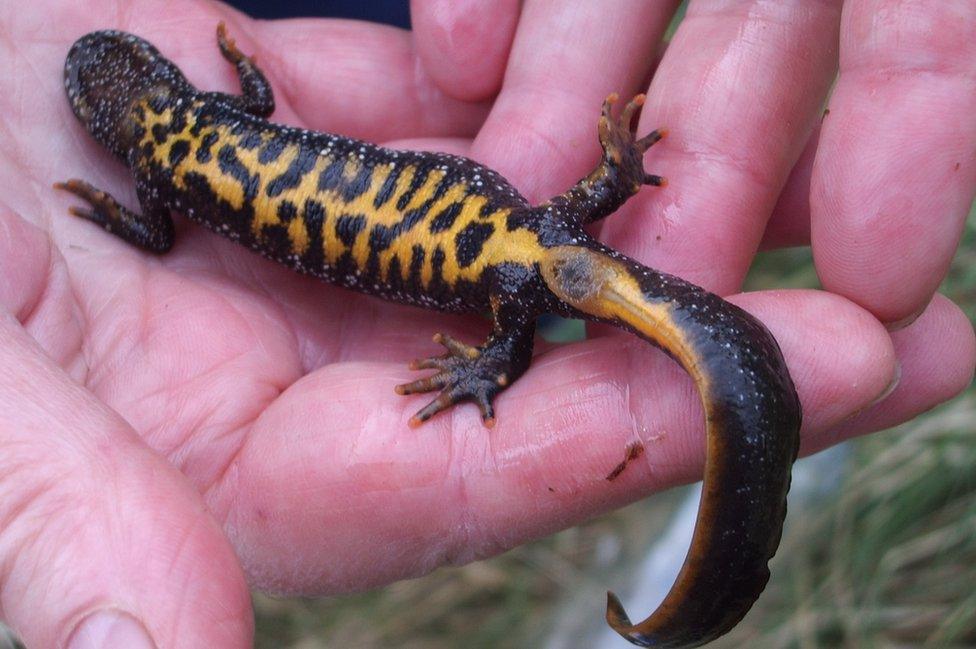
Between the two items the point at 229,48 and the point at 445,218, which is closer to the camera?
the point at 445,218

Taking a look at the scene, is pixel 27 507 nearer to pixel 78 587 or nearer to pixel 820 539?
pixel 78 587

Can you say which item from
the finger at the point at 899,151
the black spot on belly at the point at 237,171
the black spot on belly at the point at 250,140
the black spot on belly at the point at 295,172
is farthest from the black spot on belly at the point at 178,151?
the finger at the point at 899,151

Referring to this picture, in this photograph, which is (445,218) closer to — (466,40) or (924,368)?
(466,40)

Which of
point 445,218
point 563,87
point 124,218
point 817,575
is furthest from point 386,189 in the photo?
point 817,575

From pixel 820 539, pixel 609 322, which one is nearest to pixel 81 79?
pixel 609 322

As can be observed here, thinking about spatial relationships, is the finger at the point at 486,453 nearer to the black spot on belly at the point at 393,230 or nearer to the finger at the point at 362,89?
the black spot on belly at the point at 393,230
